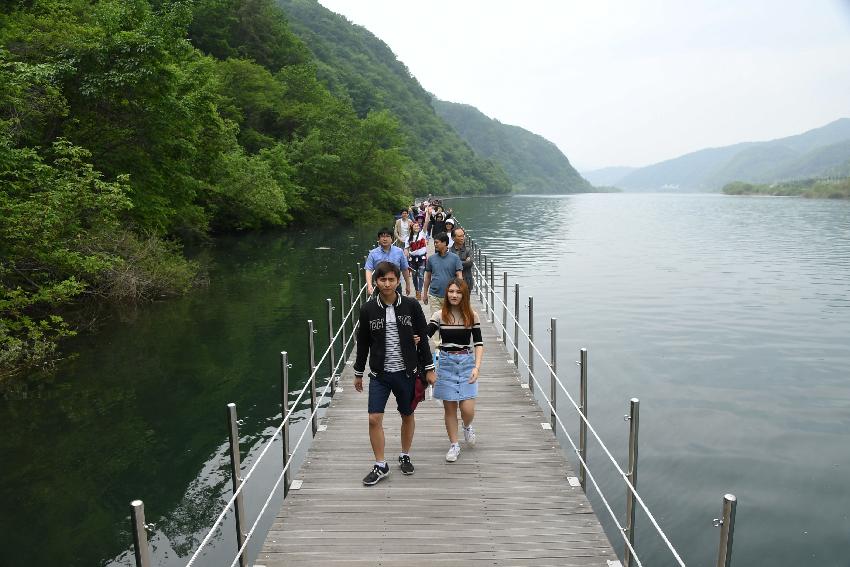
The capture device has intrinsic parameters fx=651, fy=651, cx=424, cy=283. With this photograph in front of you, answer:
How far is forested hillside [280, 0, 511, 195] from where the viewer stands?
400 ft

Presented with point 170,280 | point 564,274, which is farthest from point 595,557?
point 564,274

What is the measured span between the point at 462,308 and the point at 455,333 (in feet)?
→ 0.85

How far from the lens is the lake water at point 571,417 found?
802 cm

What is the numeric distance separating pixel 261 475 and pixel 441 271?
394 centimetres

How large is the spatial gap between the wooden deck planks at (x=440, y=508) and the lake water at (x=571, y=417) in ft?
6.27

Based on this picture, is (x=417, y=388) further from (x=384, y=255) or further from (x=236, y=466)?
(x=384, y=255)

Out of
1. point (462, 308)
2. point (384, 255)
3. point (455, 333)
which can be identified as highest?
point (384, 255)

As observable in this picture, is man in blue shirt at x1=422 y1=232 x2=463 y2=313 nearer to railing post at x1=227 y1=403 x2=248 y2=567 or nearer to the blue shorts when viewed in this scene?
the blue shorts

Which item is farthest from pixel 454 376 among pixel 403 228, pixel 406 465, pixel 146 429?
pixel 403 228

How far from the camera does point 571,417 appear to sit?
38.4 ft

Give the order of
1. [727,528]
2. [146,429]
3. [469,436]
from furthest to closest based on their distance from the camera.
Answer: [146,429] → [469,436] → [727,528]

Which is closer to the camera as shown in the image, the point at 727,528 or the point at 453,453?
the point at 727,528

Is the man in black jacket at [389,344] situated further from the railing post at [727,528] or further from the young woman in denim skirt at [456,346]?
the railing post at [727,528]

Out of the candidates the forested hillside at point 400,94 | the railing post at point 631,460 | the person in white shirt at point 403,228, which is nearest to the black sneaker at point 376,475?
the railing post at point 631,460
